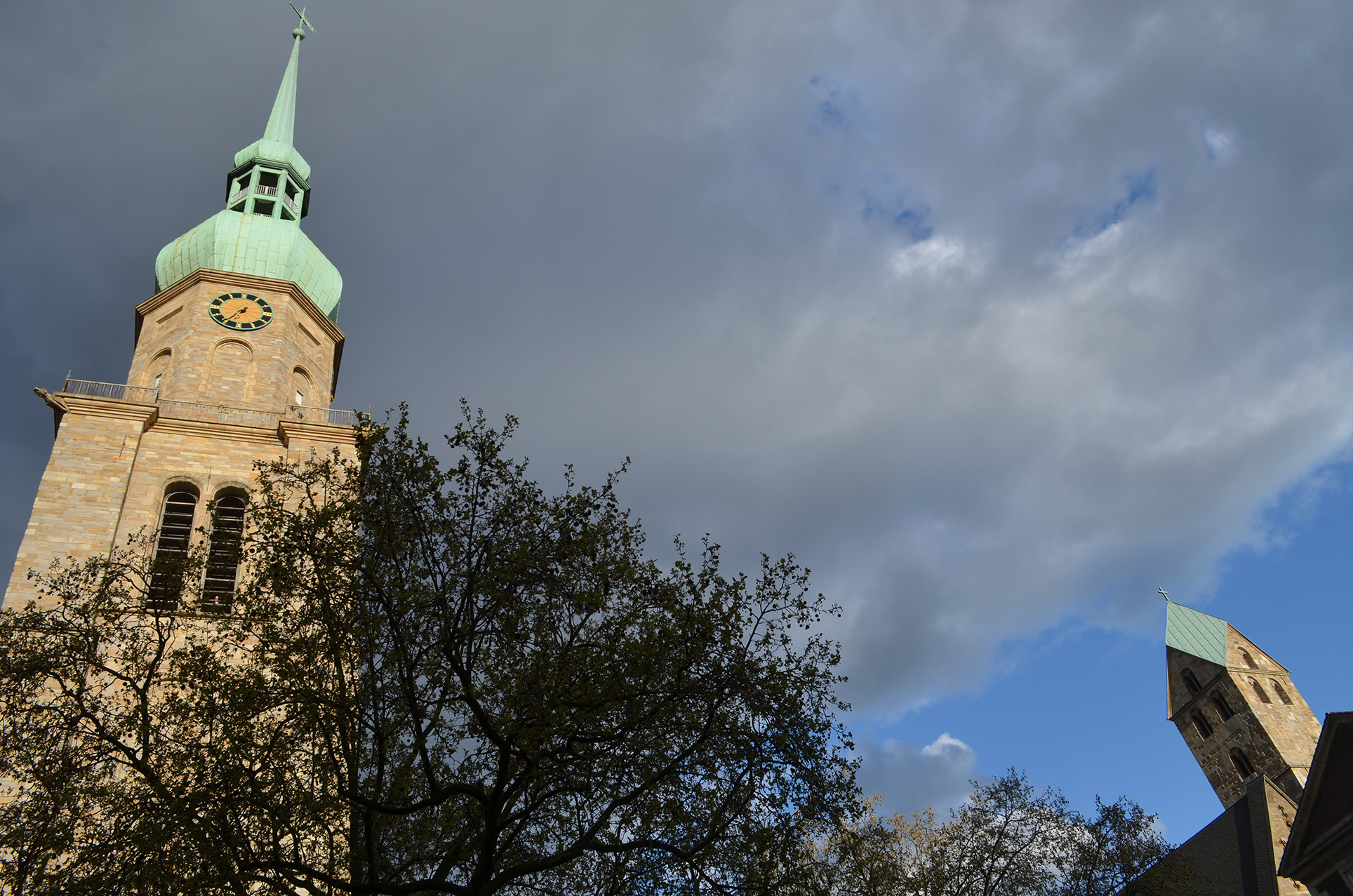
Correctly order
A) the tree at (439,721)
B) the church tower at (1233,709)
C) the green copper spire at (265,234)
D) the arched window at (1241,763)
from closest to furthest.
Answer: the tree at (439,721) → the green copper spire at (265,234) → the church tower at (1233,709) → the arched window at (1241,763)

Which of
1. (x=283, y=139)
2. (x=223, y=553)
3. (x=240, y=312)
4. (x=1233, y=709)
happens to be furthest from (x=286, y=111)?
(x=1233, y=709)

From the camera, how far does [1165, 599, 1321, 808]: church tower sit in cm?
5731

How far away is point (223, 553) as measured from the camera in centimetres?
2084

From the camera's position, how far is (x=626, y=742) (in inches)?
596

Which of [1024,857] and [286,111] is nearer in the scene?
[1024,857]

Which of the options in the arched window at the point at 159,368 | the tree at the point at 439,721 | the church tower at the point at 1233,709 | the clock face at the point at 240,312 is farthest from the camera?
the church tower at the point at 1233,709

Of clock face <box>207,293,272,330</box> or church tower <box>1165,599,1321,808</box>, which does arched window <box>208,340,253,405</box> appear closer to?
clock face <box>207,293,272,330</box>

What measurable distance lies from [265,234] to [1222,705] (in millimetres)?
59300

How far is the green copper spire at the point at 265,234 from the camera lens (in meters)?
44.1

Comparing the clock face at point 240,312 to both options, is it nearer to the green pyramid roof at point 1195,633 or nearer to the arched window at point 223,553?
the arched window at point 223,553

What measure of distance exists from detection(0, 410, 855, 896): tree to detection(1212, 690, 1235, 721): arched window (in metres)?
55.5

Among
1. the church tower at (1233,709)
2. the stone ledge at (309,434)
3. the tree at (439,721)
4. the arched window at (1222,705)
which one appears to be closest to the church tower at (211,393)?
the stone ledge at (309,434)

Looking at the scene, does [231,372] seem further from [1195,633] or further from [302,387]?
[1195,633]

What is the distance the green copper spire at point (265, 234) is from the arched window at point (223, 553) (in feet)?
46.2
